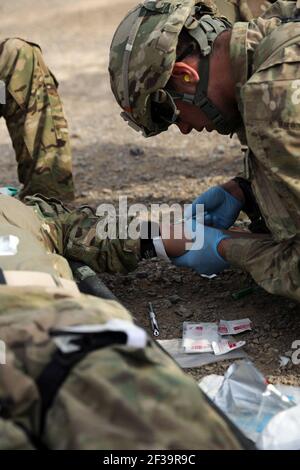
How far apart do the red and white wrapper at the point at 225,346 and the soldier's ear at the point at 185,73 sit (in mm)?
1088

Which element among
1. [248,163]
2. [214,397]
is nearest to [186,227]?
[248,163]

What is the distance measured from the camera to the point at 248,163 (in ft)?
10.5

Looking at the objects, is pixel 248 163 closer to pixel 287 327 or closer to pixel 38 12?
pixel 287 327

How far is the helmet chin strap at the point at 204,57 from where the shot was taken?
127 inches

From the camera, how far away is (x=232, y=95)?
329 cm

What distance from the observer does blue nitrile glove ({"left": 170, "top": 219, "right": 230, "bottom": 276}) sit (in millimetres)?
3438

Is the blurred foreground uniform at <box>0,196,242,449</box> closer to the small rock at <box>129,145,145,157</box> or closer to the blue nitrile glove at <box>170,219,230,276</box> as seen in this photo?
the blue nitrile glove at <box>170,219,230,276</box>

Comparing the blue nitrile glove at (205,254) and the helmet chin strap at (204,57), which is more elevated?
the helmet chin strap at (204,57)

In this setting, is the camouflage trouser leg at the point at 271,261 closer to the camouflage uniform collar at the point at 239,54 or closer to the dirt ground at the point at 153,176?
the dirt ground at the point at 153,176

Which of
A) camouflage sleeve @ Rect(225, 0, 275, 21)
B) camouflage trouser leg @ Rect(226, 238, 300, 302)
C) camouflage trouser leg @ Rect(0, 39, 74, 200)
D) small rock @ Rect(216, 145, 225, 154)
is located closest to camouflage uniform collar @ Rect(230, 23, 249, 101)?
camouflage trouser leg @ Rect(226, 238, 300, 302)

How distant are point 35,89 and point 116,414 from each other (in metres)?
2.89

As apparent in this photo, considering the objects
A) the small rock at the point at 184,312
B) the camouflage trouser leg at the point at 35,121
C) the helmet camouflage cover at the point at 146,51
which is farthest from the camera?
the camouflage trouser leg at the point at 35,121

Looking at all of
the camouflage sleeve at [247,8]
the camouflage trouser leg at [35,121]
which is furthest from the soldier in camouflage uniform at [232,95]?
the camouflage trouser leg at [35,121]

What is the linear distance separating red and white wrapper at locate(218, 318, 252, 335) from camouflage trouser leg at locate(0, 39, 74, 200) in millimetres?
1633
